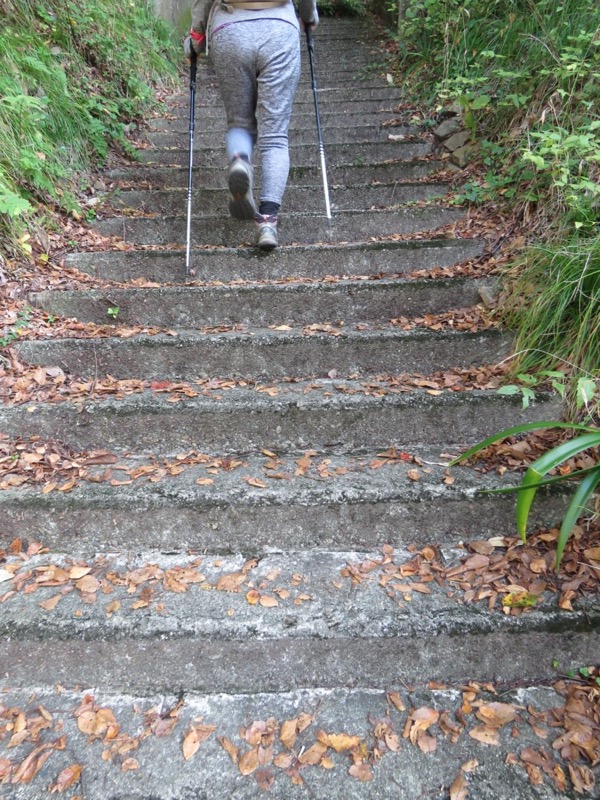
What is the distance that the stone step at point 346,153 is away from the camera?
3.64 meters

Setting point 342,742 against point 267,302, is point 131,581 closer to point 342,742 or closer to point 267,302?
point 342,742

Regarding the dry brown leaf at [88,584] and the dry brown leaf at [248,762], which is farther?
the dry brown leaf at [88,584]

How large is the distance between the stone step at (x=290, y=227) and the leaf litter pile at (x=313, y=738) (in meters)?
2.49

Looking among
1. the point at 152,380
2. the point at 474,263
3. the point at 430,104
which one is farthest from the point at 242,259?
the point at 430,104

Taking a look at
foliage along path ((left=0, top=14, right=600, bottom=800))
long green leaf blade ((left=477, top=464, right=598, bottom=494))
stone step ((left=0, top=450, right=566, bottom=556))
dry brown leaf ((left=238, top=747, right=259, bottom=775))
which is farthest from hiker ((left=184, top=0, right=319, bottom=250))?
dry brown leaf ((left=238, top=747, right=259, bottom=775))

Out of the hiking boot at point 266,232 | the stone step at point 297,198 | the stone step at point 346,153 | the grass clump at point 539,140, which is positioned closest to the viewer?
the grass clump at point 539,140

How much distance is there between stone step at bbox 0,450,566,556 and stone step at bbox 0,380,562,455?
0.83ft

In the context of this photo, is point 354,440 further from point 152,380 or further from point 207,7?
point 207,7

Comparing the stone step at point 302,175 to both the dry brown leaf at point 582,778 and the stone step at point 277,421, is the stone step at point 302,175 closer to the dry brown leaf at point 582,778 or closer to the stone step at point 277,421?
the stone step at point 277,421

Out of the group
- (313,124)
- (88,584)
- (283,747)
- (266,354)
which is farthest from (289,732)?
(313,124)

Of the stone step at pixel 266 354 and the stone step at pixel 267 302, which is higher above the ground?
the stone step at pixel 267 302

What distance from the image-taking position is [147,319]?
2.42 metres

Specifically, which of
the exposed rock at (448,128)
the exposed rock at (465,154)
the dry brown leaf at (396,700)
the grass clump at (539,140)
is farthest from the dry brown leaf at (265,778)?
the exposed rock at (448,128)

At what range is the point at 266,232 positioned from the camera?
2.59 metres
